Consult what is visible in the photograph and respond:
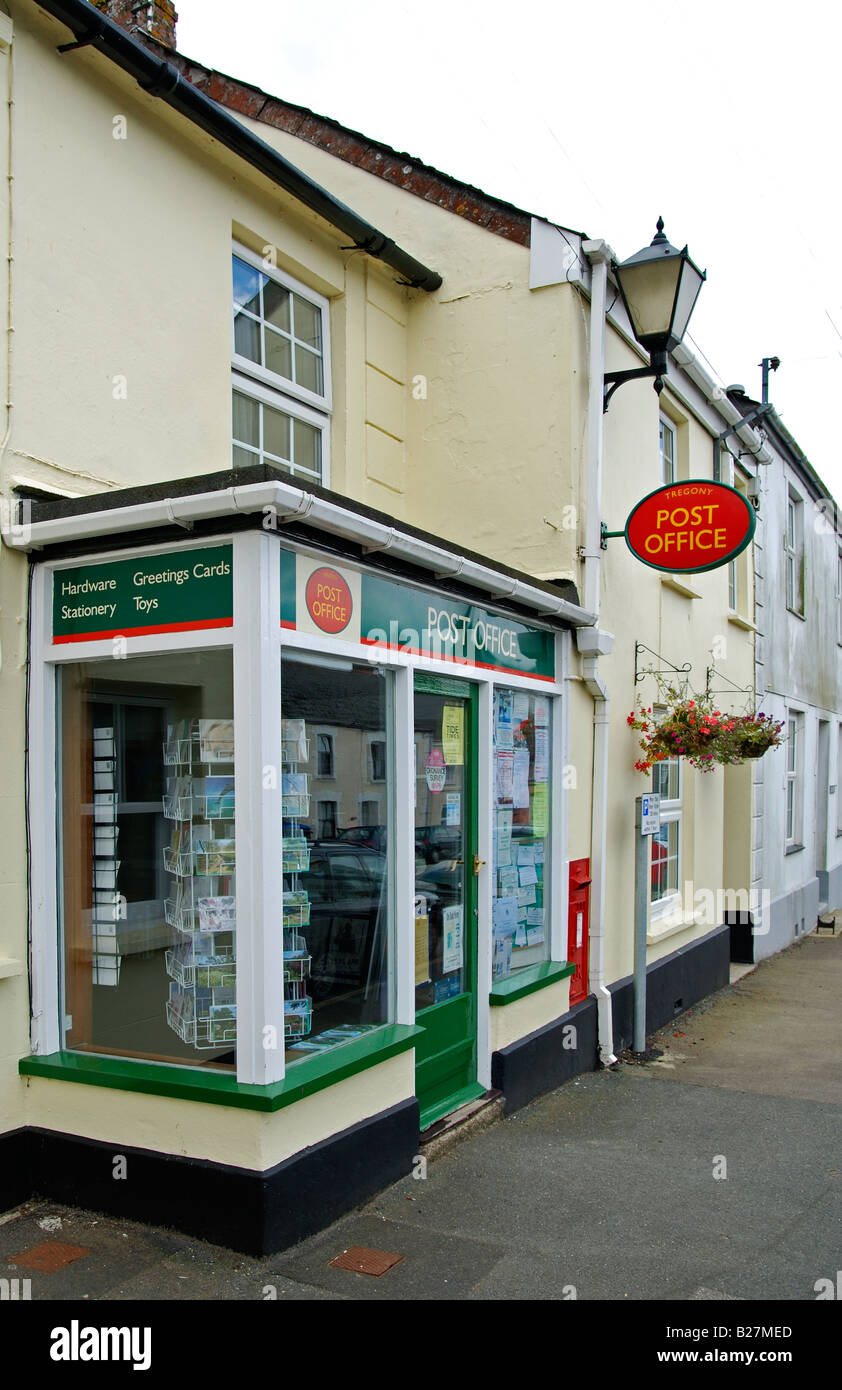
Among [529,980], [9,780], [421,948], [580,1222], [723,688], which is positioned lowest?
[580,1222]

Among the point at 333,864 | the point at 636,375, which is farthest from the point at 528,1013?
the point at 636,375

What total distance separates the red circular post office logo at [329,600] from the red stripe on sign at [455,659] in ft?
0.72

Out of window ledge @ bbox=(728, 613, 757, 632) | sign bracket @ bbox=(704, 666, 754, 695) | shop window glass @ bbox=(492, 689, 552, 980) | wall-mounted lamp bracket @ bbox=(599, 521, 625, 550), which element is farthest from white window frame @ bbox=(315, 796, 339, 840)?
window ledge @ bbox=(728, 613, 757, 632)

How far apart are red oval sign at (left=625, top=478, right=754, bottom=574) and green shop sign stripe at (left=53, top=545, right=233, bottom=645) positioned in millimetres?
3730

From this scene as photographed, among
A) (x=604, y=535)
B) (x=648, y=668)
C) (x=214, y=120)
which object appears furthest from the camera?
(x=648, y=668)

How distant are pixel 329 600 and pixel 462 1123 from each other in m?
2.97

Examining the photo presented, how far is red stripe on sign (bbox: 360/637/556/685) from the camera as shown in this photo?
5.30 meters

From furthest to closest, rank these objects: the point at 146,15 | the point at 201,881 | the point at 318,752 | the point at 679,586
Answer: the point at 679,586 → the point at 146,15 → the point at 318,752 → the point at 201,881

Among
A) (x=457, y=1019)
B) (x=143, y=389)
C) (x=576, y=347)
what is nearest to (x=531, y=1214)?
(x=457, y=1019)

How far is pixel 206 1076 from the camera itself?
14.4ft

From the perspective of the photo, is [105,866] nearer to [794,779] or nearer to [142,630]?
[142,630]

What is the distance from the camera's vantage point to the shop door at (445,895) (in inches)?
229

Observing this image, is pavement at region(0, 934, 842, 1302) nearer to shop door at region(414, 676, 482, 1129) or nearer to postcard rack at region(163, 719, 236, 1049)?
shop door at region(414, 676, 482, 1129)

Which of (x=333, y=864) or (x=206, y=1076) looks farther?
(x=333, y=864)
